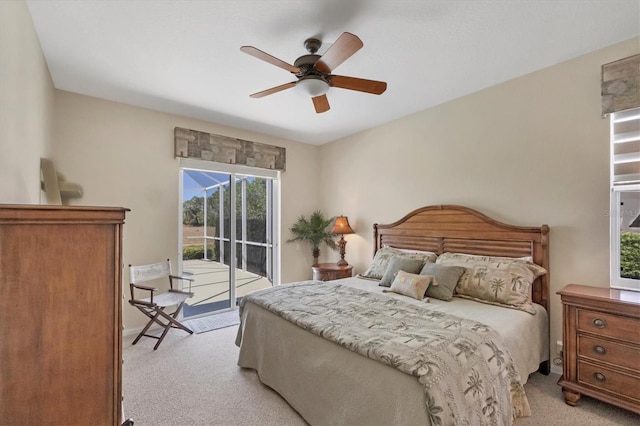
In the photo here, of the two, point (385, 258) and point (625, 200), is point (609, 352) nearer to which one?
point (625, 200)

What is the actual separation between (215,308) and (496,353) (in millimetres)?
3690

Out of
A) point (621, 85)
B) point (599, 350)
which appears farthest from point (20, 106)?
point (621, 85)

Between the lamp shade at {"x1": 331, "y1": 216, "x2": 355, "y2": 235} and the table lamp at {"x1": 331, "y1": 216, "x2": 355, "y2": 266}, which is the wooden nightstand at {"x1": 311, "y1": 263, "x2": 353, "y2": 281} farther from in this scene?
the lamp shade at {"x1": 331, "y1": 216, "x2": 355, "y2": 235}

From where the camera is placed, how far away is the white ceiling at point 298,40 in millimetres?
1938

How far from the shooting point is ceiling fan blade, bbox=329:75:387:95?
2.25 m

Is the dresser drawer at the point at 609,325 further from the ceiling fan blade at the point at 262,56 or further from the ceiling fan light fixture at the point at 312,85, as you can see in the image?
the ceiling fan blade at the point at 262,56

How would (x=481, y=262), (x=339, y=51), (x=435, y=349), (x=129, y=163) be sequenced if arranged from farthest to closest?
(x=129, y=163)
(x=481, y=262)
(x=339, y=51)
(x=435, y=349)

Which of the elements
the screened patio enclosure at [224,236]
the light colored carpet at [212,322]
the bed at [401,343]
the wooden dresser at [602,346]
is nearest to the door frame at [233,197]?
the screened patio enclosure at [224,236]

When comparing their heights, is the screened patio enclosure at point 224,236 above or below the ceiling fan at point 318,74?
below

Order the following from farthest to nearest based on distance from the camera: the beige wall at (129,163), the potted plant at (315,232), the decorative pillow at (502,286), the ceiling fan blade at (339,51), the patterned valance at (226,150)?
the potted plant at (315,232)
the patterned valance at (226,150)
the beige wall at (129,163)
the decorative pillow at (502,286)
the ceiling fan blade at (339,51)

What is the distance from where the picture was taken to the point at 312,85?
89.8 inches

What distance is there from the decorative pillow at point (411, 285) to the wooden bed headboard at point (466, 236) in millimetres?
795

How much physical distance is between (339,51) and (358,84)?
0.42 meters

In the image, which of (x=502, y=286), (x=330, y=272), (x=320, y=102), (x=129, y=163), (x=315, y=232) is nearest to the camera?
(x=502, y=286)
